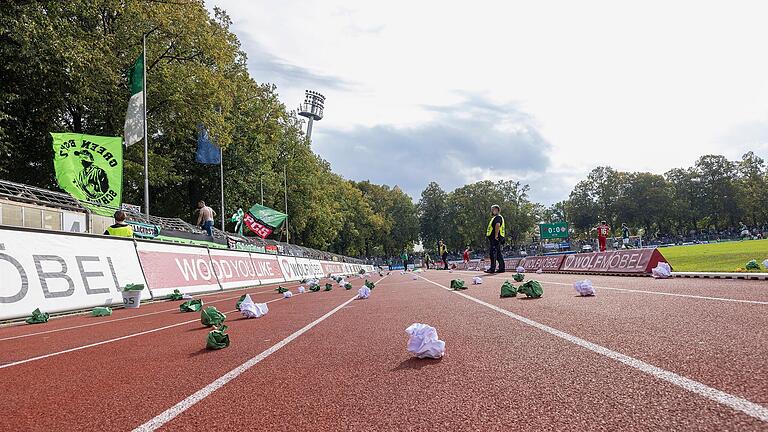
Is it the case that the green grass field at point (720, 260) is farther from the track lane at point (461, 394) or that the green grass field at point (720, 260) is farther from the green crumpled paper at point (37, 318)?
the green crumpled paper at point (37, 318)

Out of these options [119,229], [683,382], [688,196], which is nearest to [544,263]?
[119,229]

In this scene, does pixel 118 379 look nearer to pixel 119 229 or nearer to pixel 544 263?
pixel 119 229

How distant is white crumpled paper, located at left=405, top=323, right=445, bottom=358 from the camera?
3.74 meters

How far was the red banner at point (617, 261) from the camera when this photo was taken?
481 inches

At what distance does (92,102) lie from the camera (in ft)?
71.8

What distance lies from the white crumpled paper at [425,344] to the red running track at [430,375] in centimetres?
10

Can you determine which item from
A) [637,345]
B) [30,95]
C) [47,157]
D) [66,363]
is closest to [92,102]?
[30,95]

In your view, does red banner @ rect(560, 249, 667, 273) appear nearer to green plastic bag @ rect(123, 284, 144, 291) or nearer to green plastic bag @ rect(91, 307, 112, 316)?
green plastic bag @ rect(123, 284, 144, 291)

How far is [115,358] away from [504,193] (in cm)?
9464

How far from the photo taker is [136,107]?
18547 millimetres

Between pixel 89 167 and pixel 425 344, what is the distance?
1663 centimetres

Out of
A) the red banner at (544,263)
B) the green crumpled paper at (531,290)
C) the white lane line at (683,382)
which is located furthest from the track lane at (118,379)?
the red banner at (544,263)

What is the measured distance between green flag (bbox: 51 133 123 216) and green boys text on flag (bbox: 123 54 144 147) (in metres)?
2.27

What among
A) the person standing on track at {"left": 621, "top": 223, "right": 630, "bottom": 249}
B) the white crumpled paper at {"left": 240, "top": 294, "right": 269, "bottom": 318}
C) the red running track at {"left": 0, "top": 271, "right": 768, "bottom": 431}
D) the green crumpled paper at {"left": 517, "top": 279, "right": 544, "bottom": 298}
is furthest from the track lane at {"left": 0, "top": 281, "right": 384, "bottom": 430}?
the person standing on track at {"left": 621, "top": 223, "right": 630, "bottom": 249}
